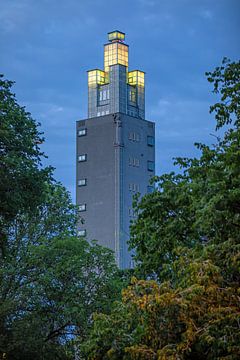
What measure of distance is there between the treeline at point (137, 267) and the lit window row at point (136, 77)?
259 feet

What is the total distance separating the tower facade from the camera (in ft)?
363

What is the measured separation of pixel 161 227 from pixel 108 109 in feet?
309

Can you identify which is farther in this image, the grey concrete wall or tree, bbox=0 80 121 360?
the grey concrete wall

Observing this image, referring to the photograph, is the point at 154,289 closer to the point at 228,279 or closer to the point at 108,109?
the point at 228,279

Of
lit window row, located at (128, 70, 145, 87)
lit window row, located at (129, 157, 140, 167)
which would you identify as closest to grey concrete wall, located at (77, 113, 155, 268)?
lit window row, located at (129, 157, 140, 167)

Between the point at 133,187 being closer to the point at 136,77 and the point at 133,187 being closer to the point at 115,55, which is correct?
the point at 136,77

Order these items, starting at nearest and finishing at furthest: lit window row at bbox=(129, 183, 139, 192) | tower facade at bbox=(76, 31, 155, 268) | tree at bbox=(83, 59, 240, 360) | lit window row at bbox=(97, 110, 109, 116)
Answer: tree at bbox=(83, 59, 240, 360) → tower facade at bbox=(76, 31, 155, 268) → lit window row at bbox=(129, 183, 139, 192) → lit window row at bbox=(97, 110, 109, 116)

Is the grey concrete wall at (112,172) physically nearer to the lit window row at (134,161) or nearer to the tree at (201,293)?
the lit window row at (134,161)

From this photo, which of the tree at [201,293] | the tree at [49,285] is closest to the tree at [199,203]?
the tree at [201,293]

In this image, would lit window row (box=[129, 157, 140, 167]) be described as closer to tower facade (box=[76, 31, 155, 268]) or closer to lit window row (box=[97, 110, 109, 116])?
tower facade (box=[76, 31, 155, 268])

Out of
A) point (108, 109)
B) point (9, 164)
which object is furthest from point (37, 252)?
point (108, 109)

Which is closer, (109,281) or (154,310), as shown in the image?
(154,310)

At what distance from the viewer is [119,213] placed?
10994cm

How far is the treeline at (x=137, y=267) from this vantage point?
18.7m
